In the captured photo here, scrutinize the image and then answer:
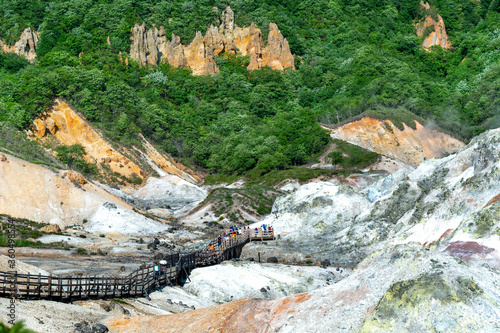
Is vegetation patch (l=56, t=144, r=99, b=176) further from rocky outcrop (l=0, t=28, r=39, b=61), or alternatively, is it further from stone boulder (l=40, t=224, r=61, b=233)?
rocky outcrop (l=0, t=28, r=39, b=61)

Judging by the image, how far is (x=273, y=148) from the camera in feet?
295

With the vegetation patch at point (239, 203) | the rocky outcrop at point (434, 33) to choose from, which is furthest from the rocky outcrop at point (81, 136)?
the rocky outcrop at point (434, 33)

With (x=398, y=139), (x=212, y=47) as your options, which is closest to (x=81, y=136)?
(x=398, y=139)

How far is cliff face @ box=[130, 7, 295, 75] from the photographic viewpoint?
416ft

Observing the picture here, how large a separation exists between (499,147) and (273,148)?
189ft

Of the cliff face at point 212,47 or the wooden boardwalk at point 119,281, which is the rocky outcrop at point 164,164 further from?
the wooden boardwalk at point 119,281

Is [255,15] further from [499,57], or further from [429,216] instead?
[429,216]

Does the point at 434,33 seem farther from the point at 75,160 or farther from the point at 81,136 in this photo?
the point at 75,160

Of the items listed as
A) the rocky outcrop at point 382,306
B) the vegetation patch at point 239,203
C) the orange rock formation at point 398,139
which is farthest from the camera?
the orange rock formation at point 398,139

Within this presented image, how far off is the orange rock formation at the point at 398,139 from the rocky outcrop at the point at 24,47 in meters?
75.2

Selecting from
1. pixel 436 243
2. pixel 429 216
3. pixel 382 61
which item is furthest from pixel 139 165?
pixel 382 61

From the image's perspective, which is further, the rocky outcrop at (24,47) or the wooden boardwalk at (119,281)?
the rocky outcrop at (24,47)

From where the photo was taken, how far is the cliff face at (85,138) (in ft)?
261

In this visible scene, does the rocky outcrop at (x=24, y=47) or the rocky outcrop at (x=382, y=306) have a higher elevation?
the rocky outcrop at (x=24, y=47)
